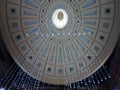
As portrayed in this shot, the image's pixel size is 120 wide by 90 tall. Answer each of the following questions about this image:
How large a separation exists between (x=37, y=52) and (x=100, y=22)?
216 inches

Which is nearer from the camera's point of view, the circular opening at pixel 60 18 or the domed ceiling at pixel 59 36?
the domed ceiling at pixel 59 36

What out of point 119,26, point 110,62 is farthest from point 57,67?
point 119,26

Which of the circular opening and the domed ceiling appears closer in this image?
the domed ceiling

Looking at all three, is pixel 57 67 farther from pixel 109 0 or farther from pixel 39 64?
pixel 109 0

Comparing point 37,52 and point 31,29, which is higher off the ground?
point 31,29

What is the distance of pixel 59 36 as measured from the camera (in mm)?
21922

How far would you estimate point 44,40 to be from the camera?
71.0ft

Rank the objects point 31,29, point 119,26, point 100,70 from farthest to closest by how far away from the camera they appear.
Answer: point 31,29
point 100,70
point 119,26

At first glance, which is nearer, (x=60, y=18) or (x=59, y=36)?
(x=59, y=36)

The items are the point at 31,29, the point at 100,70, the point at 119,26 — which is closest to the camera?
the point at 119,26

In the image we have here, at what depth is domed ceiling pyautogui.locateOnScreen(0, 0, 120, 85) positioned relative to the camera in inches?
762

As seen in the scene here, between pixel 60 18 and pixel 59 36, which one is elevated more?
pixel 60 18

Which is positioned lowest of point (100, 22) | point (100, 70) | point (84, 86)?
point (84, 86)

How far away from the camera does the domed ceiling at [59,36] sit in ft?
63.5
